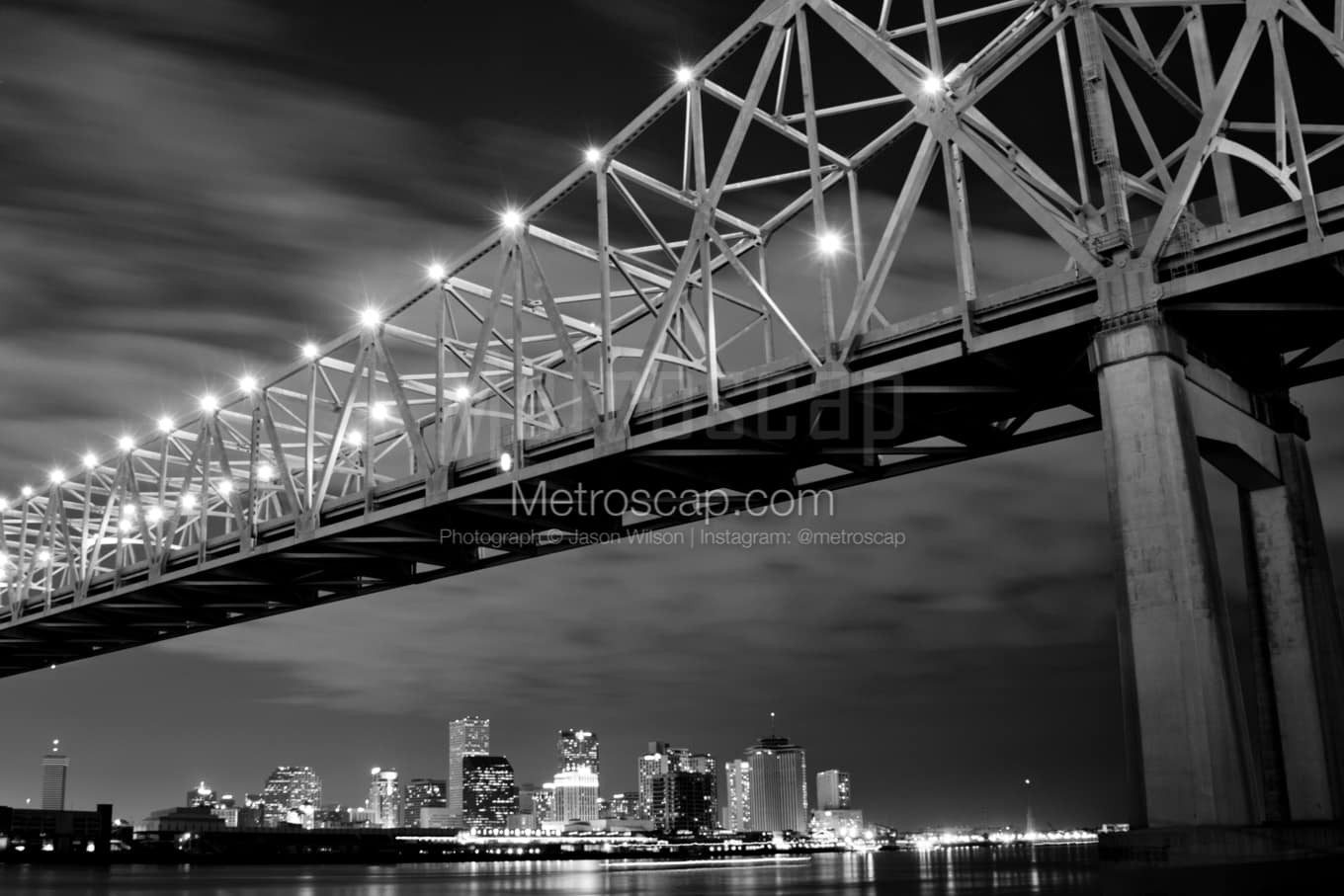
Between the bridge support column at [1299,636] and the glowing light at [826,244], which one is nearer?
the bridge support column at [1299,636]

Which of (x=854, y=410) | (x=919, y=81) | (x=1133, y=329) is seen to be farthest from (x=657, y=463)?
(x=1133, y=329)

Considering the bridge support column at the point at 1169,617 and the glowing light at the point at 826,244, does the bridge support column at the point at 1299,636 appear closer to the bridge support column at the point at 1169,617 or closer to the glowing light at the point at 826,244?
the bridge support column at the point at 1169,617

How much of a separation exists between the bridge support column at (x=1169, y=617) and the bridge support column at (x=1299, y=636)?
6436 millimetres

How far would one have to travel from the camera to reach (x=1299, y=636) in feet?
103

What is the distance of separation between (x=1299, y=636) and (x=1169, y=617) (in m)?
7.62

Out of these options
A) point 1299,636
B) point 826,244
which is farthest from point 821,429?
point 1299,636

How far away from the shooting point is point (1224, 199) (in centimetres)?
3594

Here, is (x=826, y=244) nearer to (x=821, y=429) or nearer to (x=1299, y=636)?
(x=821, y=429)

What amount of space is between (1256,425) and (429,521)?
31811mm

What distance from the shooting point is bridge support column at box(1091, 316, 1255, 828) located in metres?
25.1

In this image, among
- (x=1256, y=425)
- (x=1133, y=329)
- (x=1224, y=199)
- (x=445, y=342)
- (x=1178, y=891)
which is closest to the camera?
(x=1178, y=891)

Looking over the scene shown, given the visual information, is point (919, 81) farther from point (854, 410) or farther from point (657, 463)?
point (657, 463)

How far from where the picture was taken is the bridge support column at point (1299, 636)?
3109 cm

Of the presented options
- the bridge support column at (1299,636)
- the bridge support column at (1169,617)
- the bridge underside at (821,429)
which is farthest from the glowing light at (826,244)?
the bridge support column at (1299,636)
